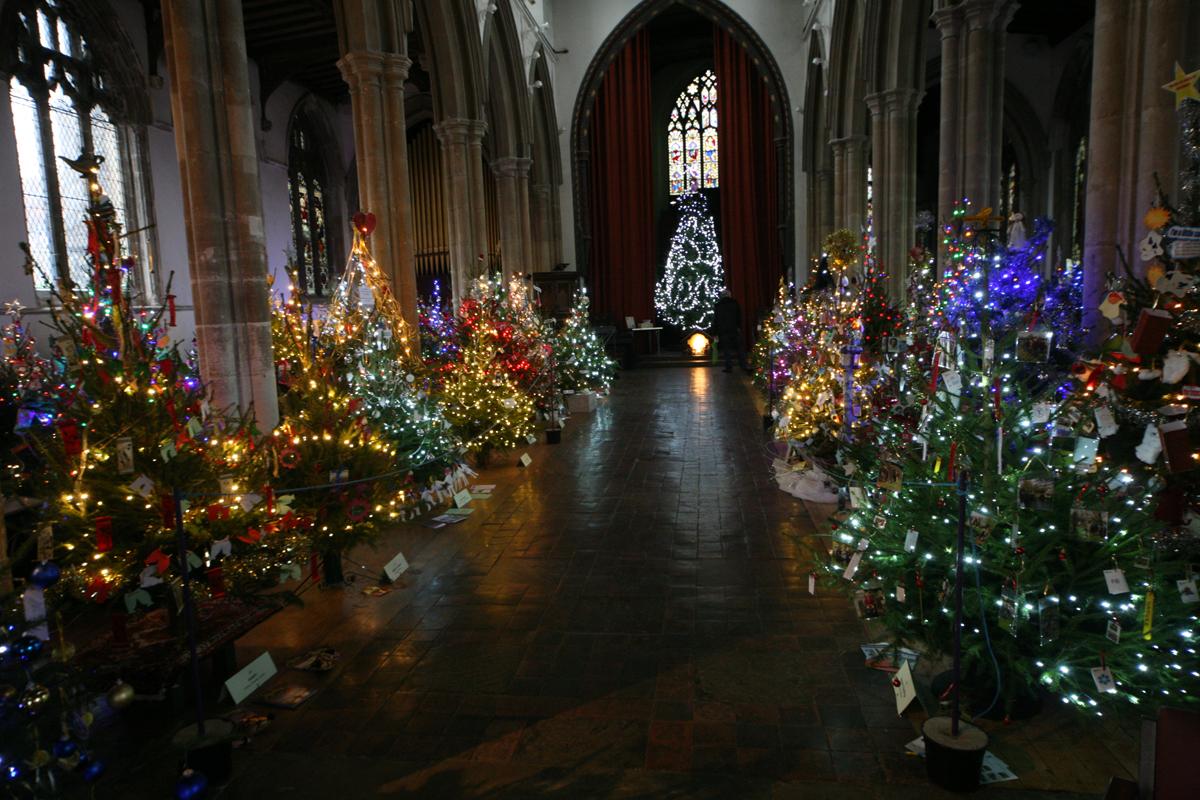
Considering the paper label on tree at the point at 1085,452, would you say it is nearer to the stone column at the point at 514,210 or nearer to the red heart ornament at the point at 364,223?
the red heart ornament at the point at 364,223

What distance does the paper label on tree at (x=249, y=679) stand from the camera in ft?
10.0

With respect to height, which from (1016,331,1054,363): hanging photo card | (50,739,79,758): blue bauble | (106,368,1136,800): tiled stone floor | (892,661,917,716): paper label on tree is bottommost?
(106,368,1136,800): tiled stone floor

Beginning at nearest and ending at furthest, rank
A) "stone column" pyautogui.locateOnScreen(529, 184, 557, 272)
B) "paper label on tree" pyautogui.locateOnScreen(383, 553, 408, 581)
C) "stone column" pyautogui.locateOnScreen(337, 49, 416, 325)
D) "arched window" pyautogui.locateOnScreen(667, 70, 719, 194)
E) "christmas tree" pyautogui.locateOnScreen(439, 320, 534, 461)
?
"paper label on tree" pyautogui.locateOnScreen(383, 553, 408, 581) → "christmas tree" pyautogui.locateOnScreen(439, 320, 534, 461) → "stone column" pyautogui.locateOnScreen(337, 49, 416, 325) → "stone column" pyautogui.locateOnScreen(529, 184, 557, 272) → "arched window" pyautogui.locateOnScreen(667, 70, 719, 194)

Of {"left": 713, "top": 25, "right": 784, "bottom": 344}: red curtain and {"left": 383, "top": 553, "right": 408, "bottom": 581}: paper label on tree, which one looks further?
{"left": 713, "top": 25, "right": 784, "bottom": 344}: red curtain

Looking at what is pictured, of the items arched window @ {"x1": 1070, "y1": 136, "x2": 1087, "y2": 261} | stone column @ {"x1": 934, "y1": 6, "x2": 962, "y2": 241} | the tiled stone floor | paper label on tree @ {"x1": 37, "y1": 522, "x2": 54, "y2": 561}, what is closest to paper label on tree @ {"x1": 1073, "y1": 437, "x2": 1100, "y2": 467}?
the tiled stone floor

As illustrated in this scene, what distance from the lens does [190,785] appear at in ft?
8.13

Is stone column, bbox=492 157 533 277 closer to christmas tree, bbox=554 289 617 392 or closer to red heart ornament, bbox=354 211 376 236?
christmas tree, bbox=554 289 617 392

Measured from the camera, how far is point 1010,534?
2.79m

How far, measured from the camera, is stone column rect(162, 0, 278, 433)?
16.7ft

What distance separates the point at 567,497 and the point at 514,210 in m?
9.84

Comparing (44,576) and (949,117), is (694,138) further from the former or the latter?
(44,576)

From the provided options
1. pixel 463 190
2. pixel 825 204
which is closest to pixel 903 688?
pixel 463 190

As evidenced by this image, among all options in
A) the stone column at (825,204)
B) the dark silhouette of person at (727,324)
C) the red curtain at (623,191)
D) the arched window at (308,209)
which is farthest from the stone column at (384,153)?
the stone column at (825,204)

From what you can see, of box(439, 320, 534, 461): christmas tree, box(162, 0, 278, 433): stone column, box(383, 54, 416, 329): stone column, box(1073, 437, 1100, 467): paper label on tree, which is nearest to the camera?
box(1073, 437, 1100, 467): paper label on tree
